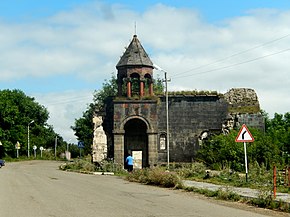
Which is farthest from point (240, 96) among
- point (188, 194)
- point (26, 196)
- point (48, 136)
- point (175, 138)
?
point (48, 136)

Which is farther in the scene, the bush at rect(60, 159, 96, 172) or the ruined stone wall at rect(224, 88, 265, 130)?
the ruined stone wall at rect(224, 88, 265, 130)

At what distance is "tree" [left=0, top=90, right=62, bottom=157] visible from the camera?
250 ft

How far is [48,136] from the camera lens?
94.1 metres

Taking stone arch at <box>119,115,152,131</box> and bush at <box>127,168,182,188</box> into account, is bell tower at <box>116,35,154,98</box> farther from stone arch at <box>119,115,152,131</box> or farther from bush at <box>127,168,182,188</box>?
bush at <box>127,168,182,188</box>

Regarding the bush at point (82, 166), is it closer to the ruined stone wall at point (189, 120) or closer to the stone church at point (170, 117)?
the stone church at point (170, 117)

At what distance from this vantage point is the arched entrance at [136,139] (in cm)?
3819

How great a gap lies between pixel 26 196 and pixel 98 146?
66.8ft

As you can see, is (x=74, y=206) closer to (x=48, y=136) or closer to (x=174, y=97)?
(x=174, y=97)

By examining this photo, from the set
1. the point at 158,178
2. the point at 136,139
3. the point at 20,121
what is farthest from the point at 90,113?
the point at 158,178

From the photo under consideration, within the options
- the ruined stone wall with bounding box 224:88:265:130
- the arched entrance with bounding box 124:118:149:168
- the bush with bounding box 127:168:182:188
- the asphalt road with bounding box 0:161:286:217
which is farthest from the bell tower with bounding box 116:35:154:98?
the asphalt road with bounding box 0:161:286:217

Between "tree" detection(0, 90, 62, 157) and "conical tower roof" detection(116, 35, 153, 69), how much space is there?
4132cm

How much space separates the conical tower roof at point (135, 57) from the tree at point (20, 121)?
41.3m

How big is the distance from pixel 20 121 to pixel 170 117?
4884 centimetres

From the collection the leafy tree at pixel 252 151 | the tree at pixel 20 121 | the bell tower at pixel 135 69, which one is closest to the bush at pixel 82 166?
the bell tower at pixel 135 69
